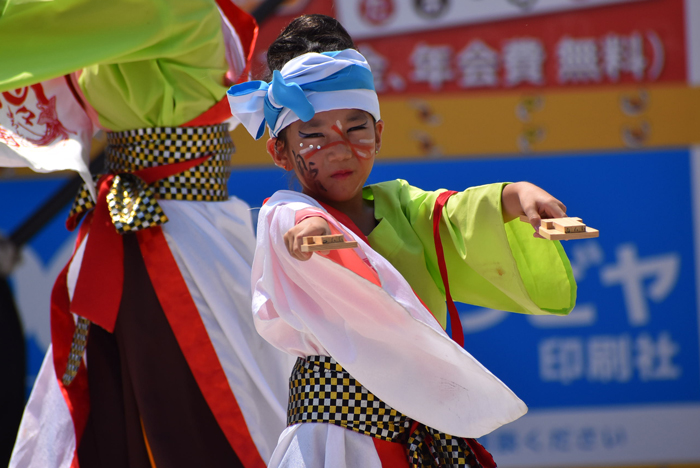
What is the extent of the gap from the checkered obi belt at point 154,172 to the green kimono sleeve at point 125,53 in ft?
0.12

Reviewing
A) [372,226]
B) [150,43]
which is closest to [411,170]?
[150,43]

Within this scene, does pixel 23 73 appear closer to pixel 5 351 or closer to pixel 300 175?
pixel 300 175

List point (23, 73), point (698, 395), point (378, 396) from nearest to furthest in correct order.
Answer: point (378, 396) → point (23, 73) → point (698, 395)

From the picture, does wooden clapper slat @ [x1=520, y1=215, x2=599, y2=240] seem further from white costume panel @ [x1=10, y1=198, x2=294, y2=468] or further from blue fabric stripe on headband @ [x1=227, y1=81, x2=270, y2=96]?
Result: white costume panel @ [x1=10, y1=198, x2=294, y2=468]

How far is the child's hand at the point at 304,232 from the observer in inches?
47.0

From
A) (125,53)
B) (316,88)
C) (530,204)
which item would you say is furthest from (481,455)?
(125,53)

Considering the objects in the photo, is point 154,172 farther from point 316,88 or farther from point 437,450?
point 437,450

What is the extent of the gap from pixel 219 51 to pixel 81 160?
0.43 m

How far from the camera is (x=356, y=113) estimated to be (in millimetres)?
1454

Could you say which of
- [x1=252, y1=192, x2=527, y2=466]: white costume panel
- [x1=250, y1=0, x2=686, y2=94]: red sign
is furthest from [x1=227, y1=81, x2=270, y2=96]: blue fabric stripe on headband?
[x1=250, y1=0, x2=686, y2=94]: red sign

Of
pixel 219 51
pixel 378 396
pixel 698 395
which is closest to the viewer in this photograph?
pixel 378 396

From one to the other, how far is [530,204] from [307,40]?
1.75ft

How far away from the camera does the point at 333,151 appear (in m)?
1.41

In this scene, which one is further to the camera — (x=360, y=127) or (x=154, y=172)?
(x=154, y=172)
